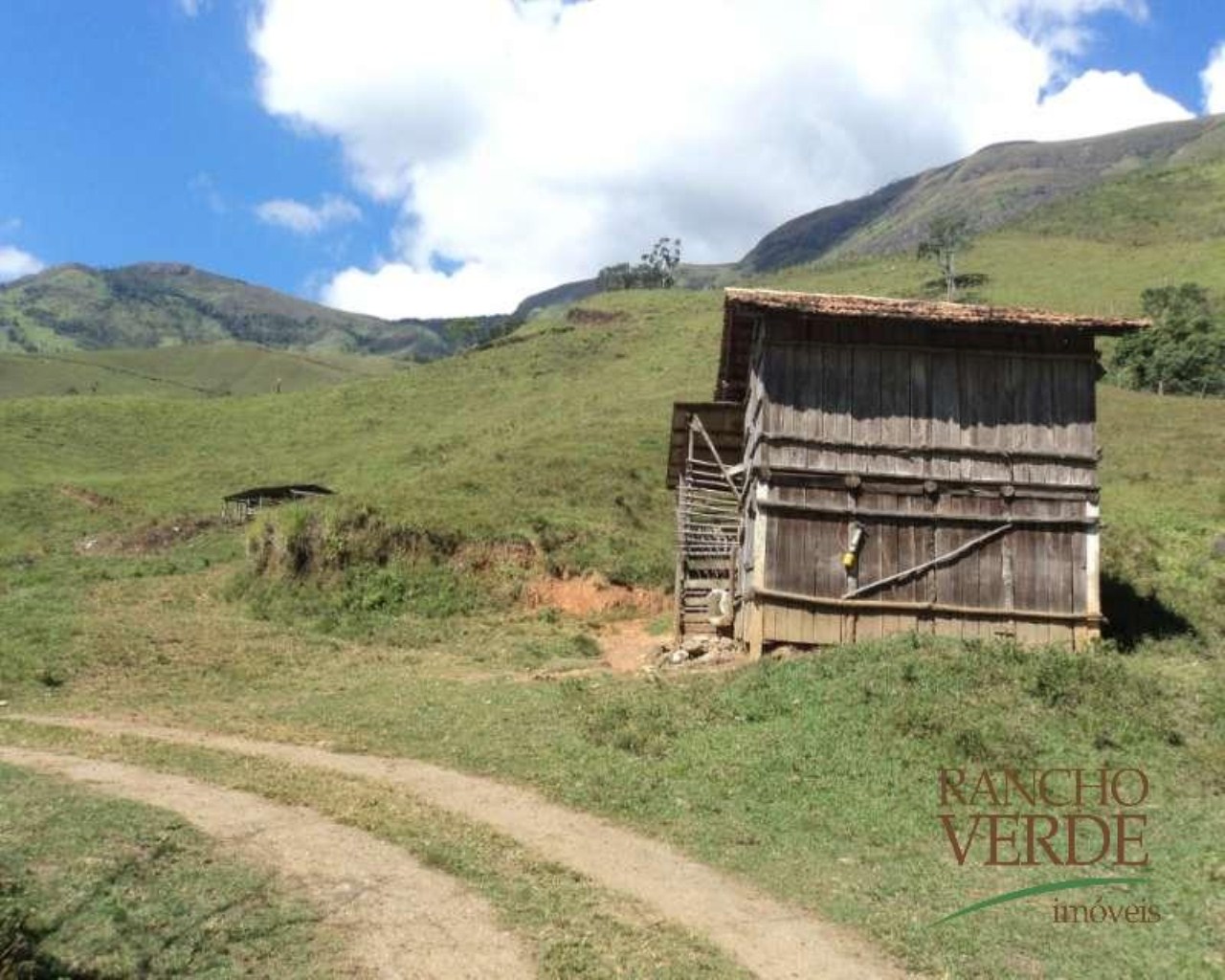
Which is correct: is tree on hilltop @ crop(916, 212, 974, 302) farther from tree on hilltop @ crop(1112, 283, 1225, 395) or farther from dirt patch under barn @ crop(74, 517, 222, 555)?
dirt patch under barn @ crop(74, 517, 222, 555)

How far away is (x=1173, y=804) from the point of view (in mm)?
11531

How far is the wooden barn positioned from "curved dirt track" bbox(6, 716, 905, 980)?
25.5 ft

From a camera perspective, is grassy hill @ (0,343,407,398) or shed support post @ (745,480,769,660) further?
grassy hill @ (0,343,407,398)

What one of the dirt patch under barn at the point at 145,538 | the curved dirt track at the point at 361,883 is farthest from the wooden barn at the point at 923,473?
the dirt patch under barn at the point at 145,538

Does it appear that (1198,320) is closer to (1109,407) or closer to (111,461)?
(1109,407)

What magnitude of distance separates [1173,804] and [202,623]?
23.0m

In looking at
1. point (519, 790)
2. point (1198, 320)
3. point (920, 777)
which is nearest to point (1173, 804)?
point (920, 777)

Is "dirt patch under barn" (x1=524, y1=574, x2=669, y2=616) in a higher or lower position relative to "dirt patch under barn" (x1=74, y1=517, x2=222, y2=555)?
lower

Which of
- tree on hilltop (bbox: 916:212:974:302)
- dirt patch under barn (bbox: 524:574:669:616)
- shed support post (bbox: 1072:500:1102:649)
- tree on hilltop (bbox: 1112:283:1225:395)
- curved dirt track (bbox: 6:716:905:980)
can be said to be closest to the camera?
curved dirt track (bbox: 6:716:905:980)

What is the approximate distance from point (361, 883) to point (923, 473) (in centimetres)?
1382

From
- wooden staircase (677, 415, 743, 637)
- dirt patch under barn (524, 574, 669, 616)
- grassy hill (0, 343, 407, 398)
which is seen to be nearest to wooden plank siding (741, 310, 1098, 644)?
wooden staircase (677, 415, 743, 637)

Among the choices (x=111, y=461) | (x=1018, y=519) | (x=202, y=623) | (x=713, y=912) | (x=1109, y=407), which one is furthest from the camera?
(x=111, y=461)

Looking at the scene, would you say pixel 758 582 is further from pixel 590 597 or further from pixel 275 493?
pixel 275 493

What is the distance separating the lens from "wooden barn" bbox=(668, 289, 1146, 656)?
19.1 m
